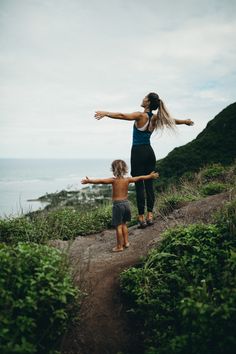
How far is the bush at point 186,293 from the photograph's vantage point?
3777mm

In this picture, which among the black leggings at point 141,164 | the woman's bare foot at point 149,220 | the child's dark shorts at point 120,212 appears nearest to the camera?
the child's dark shorts at point 120,212

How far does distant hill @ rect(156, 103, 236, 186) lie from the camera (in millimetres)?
17203

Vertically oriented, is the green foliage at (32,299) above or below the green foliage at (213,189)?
below

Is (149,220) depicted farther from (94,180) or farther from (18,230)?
(18,230)

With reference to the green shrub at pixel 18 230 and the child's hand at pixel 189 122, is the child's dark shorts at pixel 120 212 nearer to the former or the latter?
the green shrub at pixel 18 230

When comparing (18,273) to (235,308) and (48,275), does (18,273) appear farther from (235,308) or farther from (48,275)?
(235,308)

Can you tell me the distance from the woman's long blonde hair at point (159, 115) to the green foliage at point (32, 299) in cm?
404

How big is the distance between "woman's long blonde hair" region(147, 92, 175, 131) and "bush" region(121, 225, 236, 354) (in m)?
2.52

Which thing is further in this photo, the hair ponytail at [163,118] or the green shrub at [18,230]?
the green shrub at [18,230]

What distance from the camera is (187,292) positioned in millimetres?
4602

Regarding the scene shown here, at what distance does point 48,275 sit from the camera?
4.08 m

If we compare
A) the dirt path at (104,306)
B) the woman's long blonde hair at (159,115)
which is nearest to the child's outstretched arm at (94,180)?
the dirt path at (104,306)

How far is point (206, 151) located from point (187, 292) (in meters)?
14.1

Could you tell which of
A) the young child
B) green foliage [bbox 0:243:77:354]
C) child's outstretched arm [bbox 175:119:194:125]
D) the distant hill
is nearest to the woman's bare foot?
the young child
